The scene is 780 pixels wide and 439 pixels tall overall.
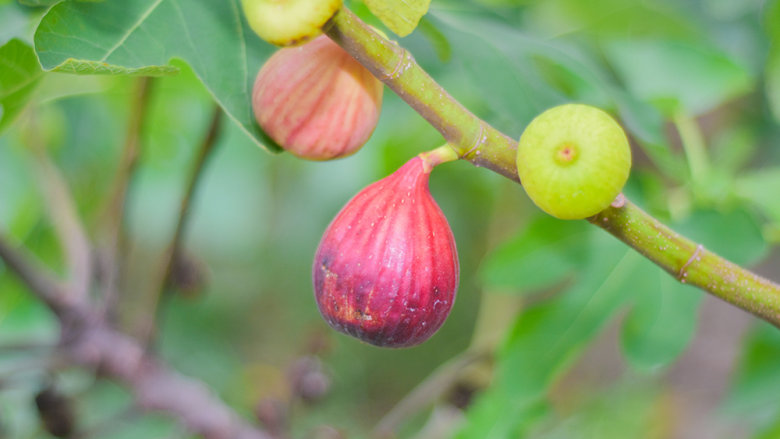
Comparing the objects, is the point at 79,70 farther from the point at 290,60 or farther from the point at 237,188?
the point at 237,188

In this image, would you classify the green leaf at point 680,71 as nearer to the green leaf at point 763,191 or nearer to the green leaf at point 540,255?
the green leaf at point 763,191

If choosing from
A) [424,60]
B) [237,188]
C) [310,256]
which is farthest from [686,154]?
[310,256]

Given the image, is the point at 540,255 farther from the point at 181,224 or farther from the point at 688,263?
the point at 688,263

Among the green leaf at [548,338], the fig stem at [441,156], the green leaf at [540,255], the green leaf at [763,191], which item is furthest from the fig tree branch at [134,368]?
the green leaf at [763,191]

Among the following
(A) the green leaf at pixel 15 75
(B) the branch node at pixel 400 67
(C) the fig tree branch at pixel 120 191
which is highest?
(B) the branch node at pixel 400 67

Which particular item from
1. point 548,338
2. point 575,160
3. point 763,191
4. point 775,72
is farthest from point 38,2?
point 775,72

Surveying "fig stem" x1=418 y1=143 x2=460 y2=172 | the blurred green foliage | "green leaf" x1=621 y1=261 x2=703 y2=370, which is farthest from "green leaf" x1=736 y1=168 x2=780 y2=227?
"fig stem" x1=418 y1=143 x2=460 y2=172

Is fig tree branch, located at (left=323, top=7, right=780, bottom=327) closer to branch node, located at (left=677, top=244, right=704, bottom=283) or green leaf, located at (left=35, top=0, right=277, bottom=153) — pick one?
branch node, located at (left=677, top=244, right=704, bottom=283)
